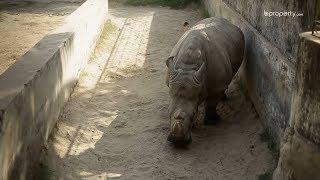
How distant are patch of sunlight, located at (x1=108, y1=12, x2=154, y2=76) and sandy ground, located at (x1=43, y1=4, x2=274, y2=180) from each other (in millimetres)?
72

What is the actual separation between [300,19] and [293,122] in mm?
1912

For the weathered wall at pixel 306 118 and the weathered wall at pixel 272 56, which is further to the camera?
the weathered wall at pixel 272 56

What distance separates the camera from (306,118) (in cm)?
343

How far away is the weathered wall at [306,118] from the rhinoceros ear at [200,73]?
89.5 inches

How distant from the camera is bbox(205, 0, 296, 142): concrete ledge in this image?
541 cm

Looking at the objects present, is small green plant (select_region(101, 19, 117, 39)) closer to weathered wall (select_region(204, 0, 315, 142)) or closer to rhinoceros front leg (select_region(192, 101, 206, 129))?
weathered wall (select_region(204, 0, 315, 142))

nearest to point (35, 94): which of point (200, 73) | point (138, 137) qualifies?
point (138, 137)

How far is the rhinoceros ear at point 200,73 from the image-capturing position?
5.85m

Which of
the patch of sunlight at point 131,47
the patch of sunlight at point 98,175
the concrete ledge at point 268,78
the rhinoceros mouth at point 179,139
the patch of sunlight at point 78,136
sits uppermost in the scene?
the concrete ledge at point 268,78

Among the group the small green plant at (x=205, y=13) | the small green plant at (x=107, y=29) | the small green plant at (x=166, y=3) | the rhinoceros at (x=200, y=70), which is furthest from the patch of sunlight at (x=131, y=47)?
the rhinoceros at (x=200, y=70)

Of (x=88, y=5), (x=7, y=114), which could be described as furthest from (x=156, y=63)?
(x=7, y=114)

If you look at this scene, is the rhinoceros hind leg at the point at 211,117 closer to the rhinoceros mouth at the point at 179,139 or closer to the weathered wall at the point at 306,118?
the rhinoceros mouth at the point at 179,139

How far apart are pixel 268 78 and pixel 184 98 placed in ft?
4.82

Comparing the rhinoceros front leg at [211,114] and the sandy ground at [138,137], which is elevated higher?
the rhinoceros front leg at [211,114]
